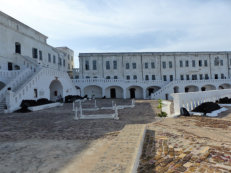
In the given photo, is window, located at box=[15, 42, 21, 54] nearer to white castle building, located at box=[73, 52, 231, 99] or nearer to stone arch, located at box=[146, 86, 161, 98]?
white castle building, located at box=[73, 52, 231, 99]

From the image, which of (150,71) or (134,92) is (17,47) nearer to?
(134,92)

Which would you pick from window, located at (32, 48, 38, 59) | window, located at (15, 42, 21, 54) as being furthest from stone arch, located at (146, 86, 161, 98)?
window, located at (15, 42, 21, 54)

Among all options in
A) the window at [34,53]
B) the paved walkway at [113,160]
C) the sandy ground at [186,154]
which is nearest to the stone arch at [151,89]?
the window at [34,53]

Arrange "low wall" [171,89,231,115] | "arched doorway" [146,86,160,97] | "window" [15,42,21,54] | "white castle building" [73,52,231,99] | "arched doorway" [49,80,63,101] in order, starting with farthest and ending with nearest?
"arched doorway" [146,86,160,97] → "white castle building" [73,52,231,99] → "arched doorway" [49,80,63,101] → "window" [15,42,21,54] → "low wall" [171,89,231,115]

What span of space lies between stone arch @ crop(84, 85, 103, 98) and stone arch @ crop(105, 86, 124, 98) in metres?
1.64

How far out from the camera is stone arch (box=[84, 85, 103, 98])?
3312 centimetres

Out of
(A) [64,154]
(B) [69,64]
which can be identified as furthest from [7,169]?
(B) [69,64]

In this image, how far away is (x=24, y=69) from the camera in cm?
1877

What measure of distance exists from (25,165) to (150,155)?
2847 mm

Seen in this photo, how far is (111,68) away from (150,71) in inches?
368

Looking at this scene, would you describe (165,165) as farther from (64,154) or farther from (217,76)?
(217,76)

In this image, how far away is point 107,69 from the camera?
35.2 meters

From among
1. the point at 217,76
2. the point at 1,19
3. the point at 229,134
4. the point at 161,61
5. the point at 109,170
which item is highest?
the point at 1,19

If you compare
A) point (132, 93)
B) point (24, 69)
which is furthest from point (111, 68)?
point (24, 69)
